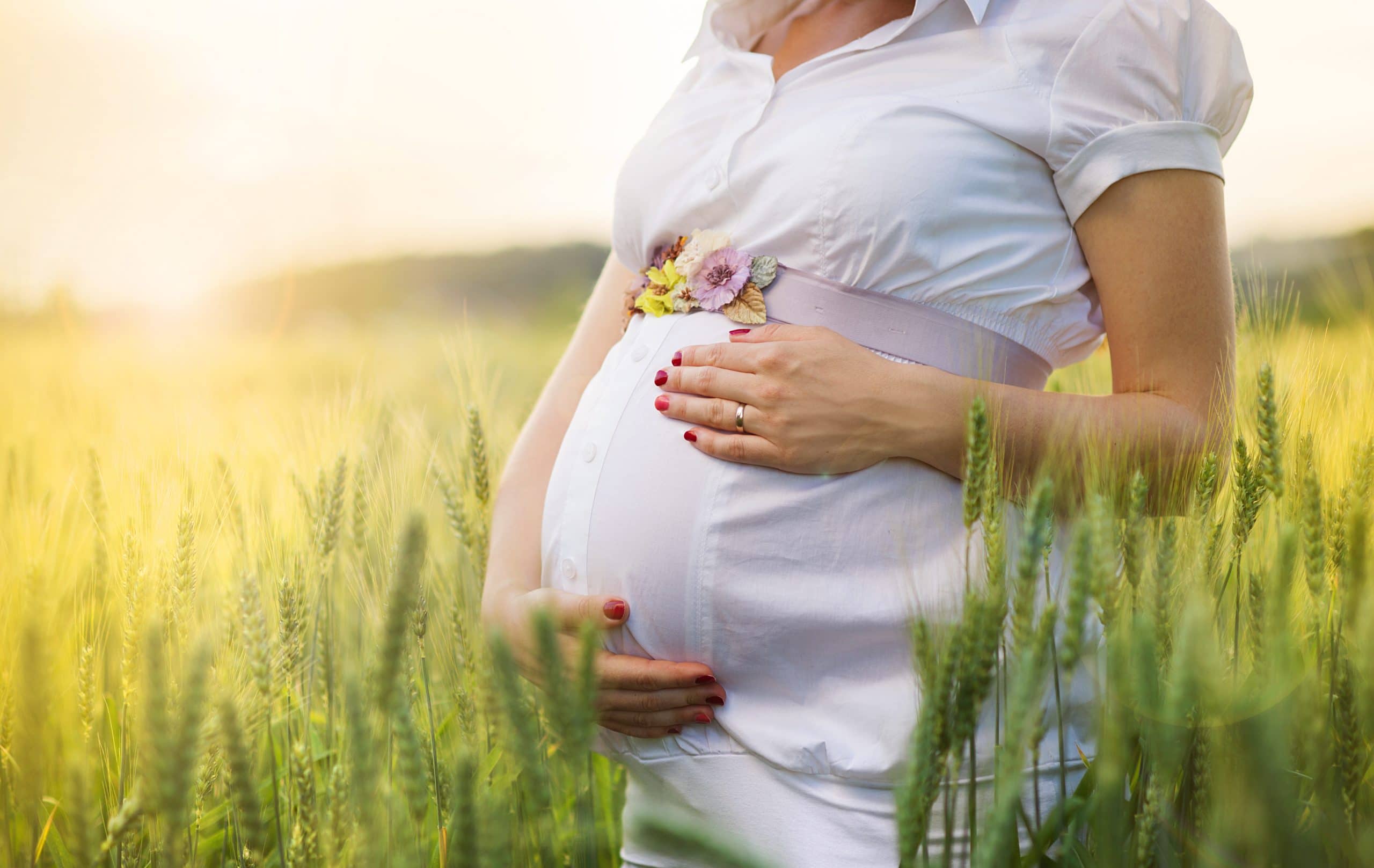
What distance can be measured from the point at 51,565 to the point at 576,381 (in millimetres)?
747

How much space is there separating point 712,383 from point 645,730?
44cm

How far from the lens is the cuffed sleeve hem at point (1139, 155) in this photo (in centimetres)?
100

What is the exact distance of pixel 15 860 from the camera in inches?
27.7

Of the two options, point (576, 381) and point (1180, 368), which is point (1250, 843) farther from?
point (576, 381)

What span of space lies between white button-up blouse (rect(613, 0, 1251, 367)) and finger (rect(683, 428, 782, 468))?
23 centimetres

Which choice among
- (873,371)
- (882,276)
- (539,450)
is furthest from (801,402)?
(539,450)

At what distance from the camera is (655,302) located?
1239 mm

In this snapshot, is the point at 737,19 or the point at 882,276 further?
the point at 737,19

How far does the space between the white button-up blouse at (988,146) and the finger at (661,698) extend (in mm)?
524

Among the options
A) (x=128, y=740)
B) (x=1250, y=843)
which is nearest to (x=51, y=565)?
(x=128, y=740)

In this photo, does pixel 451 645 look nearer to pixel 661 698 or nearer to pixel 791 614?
pixel 661 698

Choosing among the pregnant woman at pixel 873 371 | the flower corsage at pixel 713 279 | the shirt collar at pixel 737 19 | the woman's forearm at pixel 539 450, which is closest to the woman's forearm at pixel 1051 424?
the pregnant woman at pixel 873 371

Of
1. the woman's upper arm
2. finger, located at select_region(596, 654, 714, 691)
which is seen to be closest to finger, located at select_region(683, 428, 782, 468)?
finger, located at select_region(596, 654, 714, 691)

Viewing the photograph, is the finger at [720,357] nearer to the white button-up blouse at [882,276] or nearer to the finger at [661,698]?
the white button-up blouse at [882,276]
